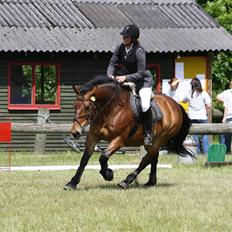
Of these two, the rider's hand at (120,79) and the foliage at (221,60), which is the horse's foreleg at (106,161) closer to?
the rider's hand at (120,79)

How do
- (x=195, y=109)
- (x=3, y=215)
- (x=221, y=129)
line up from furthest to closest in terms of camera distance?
(x=195, y=109), (x=221, y=129), (x=3, y=215)

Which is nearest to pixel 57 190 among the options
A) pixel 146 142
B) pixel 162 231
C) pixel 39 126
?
pixel 146 142

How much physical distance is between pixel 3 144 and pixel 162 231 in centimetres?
1578

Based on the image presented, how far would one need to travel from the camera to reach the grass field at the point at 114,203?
899 cm

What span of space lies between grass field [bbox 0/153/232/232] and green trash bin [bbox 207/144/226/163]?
1644mm

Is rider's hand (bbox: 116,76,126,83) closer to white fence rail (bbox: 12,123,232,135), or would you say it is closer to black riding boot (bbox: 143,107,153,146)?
black riding boot (bbox: 143,107,153,146)

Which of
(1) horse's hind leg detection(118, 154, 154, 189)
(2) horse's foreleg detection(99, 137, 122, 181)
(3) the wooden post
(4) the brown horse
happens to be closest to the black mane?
(4) the brown horse

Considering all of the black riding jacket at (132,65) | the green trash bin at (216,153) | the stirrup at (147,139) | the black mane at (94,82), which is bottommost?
the green trash bin at (216,153)

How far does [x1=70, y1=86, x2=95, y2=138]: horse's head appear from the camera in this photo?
11969mm

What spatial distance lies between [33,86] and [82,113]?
42.2 ft

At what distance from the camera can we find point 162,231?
8609 mm

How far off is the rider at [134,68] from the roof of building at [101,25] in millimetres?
10495

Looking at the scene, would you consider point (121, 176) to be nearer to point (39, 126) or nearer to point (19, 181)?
point (19, 181)

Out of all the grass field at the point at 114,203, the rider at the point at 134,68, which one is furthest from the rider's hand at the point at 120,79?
the grass field at the point at 114,203
